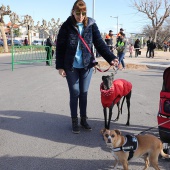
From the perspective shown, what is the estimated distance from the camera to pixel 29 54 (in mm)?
18469

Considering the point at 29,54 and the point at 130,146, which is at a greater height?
the point at 29,54

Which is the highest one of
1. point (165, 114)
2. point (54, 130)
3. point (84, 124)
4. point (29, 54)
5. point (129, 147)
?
point (29, 54)

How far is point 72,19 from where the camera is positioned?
3922 mm

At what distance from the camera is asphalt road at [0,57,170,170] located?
10.8 feet

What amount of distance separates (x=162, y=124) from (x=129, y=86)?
157 centimetres

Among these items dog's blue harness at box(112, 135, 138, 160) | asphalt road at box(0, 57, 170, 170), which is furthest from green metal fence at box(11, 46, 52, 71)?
dog's blue harness at box(112, 135, 138, 160)

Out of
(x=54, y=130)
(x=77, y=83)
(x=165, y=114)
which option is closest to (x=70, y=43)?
(x=77, y=83)

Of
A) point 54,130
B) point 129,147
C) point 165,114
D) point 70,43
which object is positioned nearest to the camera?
point 129,147

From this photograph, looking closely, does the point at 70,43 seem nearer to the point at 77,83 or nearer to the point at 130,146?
the point at 77,83

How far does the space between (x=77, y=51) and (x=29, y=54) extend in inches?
594

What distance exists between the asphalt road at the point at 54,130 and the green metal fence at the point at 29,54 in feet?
25.7

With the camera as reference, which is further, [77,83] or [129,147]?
[77,83]

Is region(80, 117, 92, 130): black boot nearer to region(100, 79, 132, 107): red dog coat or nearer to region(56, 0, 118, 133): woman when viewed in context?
region(56, 0, 118, 133): woman

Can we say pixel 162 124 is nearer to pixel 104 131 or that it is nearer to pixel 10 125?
pixel 104 131
